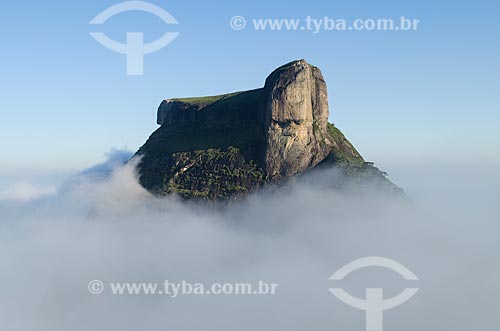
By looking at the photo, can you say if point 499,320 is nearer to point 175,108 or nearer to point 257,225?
point 257,225

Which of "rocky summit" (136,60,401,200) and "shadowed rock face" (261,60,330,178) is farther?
"rocky summit" (136,60,401,200)

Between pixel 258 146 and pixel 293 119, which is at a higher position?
pixel 293 119

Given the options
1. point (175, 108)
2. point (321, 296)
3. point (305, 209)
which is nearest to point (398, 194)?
point (305, 209)

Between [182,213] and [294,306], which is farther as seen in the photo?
[182,213]

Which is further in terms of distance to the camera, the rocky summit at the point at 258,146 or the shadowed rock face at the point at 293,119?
the rocky summit at the point at 258,146

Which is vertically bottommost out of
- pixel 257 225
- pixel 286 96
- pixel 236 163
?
pixel 257 225

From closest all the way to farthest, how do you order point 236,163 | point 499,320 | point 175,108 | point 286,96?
point 286,96 → point 236,163 → point 499,320 → point 175,108

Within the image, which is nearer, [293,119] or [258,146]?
[293,119]

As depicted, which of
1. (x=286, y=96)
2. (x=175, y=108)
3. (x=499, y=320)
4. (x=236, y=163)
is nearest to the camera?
(x=286, y=96)
